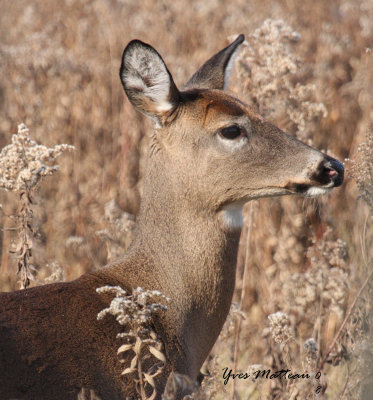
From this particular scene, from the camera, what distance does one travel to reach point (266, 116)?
18.2ft

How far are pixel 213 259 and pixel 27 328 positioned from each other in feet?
3.67

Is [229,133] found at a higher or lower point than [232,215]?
higher

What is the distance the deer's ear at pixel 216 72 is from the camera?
Answer: 16.1 feet

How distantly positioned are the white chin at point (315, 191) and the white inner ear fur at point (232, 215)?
0.37 m

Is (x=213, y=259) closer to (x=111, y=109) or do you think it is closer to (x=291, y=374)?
(x=291, y=374)

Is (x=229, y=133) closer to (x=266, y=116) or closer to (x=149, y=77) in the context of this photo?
(x=149, y=77)

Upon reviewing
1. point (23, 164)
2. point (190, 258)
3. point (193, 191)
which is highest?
point (23, 164)

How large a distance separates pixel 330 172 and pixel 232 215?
0.58m

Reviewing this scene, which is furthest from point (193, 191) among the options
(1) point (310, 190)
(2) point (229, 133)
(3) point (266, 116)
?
(3) point (266, 116)

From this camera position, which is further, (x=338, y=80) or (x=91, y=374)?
(x=338, y=80)

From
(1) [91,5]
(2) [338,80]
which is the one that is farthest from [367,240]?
(1) [91,5]

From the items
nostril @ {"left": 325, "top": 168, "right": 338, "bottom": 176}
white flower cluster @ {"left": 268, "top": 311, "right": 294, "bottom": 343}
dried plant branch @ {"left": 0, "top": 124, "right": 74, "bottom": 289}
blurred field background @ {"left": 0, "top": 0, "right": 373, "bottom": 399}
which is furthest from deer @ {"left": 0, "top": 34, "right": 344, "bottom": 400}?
dried plant branch @ {"left": 0, "top": 124, "right": 74, "bottom": 289}

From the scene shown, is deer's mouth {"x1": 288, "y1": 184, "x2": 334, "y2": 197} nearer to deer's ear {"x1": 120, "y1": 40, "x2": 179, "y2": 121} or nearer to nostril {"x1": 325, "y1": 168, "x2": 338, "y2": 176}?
nostril {"x1": 325, "y1": 168, "x2": 338, "y2": 176}

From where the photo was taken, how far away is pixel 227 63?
502 cm
